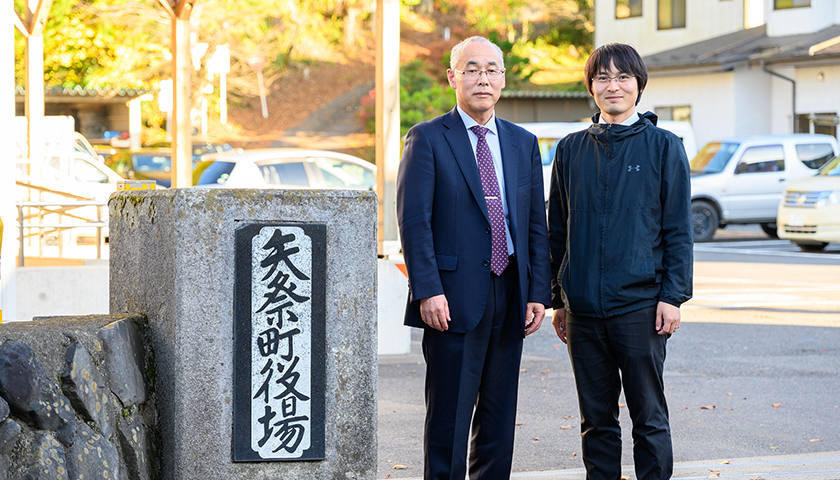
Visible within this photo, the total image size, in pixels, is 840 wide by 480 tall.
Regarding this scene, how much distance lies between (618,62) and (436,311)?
45.3 inches

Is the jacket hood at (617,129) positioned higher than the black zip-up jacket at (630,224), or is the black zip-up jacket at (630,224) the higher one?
the jacket hood at (617,129)

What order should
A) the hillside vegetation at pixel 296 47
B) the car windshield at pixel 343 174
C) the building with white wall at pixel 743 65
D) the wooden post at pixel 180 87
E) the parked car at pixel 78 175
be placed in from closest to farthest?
the wooden post at pixel 180 87, the parked car at pixel 78 175, the car windshield at pixel 343 174, the building with white wall at pixel 743 65, the hillside vegetation at pixel 296 47

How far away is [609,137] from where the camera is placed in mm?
3676

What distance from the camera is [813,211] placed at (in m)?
15.1

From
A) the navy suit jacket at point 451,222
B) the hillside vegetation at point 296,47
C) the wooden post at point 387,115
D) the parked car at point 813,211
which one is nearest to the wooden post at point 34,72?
the wooden post at point 387,115

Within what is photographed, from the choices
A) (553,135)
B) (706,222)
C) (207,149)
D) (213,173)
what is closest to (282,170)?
(213,173)

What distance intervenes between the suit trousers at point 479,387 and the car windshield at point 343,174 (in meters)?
9.74

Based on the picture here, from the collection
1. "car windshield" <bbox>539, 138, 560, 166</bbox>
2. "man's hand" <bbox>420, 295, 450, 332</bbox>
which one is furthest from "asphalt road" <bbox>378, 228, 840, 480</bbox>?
"car windshield" <bbox>539, 138, 560, 166</bbox>

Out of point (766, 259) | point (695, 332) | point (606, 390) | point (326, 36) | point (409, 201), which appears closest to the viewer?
point (409, 201)

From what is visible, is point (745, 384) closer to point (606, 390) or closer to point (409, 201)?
point (606, 390)

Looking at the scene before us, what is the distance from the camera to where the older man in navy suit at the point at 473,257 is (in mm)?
3482

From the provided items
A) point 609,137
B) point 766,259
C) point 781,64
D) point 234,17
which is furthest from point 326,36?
point 609,137

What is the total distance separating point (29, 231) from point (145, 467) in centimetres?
890

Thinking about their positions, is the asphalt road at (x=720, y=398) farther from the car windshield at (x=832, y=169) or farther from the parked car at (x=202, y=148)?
the parked car at (x=202, y=148)
